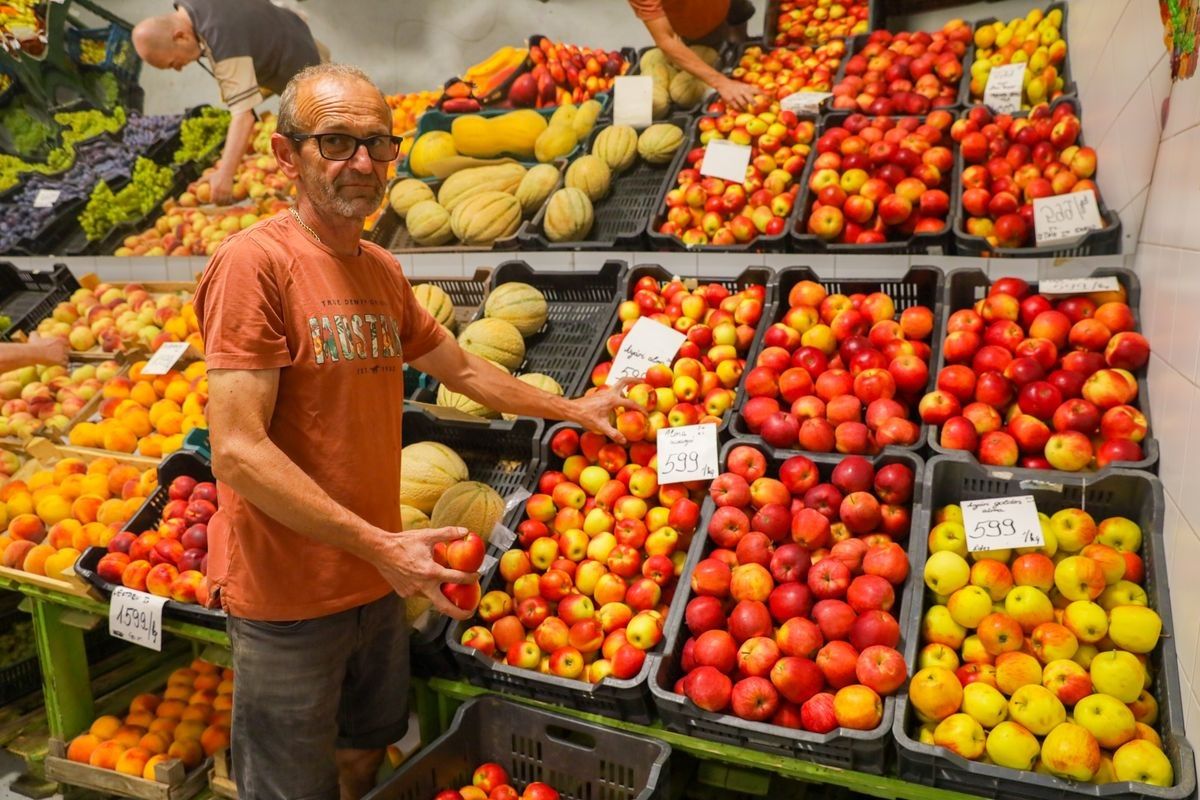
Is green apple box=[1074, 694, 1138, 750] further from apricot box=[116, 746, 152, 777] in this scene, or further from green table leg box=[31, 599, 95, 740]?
green table leg box=[31, 599, 95, 740]

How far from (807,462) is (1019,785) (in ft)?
2.97

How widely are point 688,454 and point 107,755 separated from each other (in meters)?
2.39

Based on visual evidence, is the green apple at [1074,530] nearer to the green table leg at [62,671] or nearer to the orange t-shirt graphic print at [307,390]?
the orange t-shirt graphic print at [307,390]

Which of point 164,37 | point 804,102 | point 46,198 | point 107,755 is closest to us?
point 107,755

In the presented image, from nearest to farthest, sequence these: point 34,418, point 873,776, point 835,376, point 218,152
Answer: point 873,776 → point 835,376 → point 34,418 → point 218,152

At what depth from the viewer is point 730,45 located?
4730mm

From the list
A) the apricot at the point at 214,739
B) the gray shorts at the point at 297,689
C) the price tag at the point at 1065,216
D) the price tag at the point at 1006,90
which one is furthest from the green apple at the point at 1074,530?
the apricot at the point at 214,739

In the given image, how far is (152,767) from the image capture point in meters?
2.85

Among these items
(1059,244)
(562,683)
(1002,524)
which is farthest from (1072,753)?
(1059,244)

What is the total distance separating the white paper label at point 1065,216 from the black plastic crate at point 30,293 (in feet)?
16.3

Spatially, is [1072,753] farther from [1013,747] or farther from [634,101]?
[634,101]

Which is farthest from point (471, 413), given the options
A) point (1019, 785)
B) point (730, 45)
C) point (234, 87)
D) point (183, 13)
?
point (183, 13)

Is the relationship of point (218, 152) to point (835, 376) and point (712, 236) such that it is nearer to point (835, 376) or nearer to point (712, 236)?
point (712, 236)

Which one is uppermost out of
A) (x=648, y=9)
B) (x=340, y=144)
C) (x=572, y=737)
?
(x=648, y=9)
